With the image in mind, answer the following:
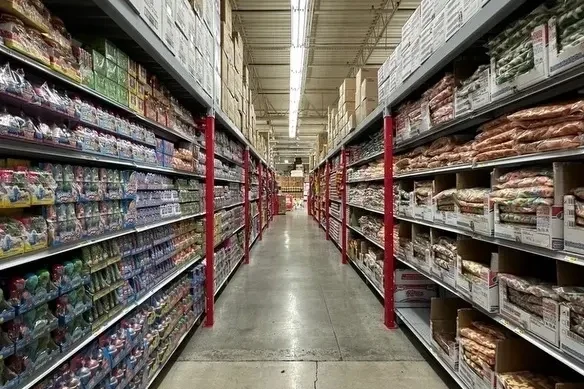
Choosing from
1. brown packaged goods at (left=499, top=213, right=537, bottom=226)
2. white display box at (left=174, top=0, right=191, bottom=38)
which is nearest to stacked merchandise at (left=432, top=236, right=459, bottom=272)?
brown packaged goods at (left=499, top=213, right=537, bottom=226)

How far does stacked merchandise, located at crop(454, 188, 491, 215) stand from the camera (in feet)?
7.44

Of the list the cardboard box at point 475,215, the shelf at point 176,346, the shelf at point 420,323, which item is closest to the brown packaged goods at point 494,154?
the cardboard box at point 475,215

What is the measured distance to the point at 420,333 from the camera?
3244mm

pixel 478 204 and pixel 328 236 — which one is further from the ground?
pixel 478 204

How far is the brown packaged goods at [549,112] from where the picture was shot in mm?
1593

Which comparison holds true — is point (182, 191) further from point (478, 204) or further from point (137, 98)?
point (478, 204)

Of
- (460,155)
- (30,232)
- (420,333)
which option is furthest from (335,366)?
(30,232)

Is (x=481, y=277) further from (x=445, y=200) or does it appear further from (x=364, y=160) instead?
(x=364, y=160)

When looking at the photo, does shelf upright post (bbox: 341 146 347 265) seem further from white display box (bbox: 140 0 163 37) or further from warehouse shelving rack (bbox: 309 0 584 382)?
white display box (bbox: 140 0 163 37)

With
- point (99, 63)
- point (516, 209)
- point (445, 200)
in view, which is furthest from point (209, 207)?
point (516, 209)

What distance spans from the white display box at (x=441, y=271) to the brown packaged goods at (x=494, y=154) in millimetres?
814

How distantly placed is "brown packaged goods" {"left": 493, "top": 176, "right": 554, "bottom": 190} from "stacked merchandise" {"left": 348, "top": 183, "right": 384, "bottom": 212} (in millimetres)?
2715

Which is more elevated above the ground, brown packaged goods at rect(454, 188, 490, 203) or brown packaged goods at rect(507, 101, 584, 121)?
brown packaged goods at rect(507, 101, 584, 121)

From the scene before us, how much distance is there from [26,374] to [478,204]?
2.44m
